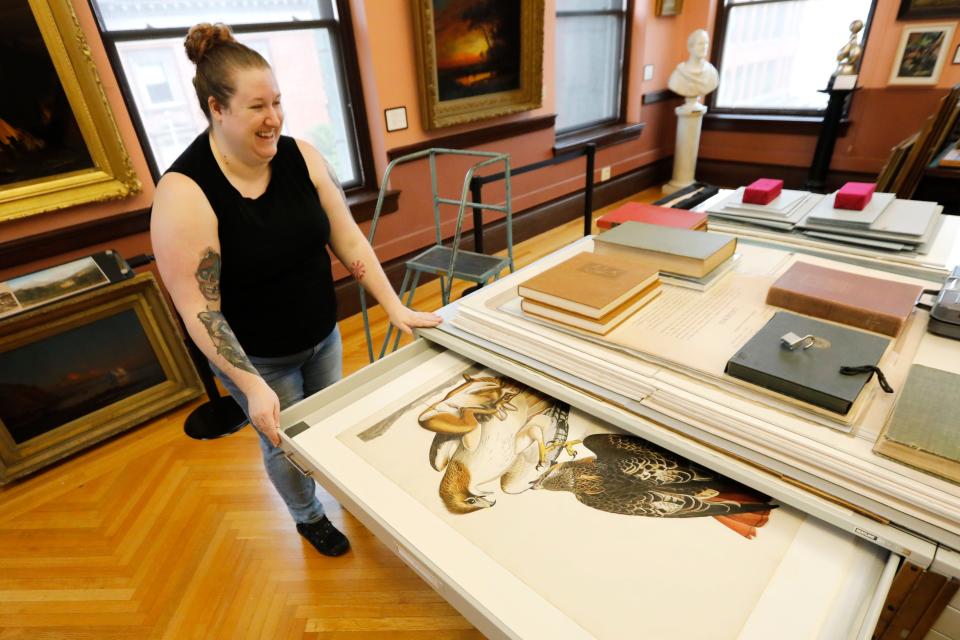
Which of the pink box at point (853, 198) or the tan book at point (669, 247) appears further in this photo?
the pink box at point (853, 198)

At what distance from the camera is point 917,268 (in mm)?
995

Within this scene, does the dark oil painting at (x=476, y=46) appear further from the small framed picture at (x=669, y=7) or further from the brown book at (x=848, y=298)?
the brown book at (x=848, y=298)

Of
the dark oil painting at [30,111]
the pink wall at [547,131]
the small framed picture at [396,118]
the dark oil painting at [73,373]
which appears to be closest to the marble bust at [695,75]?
the pink wall at [547,131]

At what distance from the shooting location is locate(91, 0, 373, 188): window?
2117 millimetres

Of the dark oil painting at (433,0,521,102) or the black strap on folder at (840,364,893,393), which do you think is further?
the dark oil painting at (433,0,521,102)

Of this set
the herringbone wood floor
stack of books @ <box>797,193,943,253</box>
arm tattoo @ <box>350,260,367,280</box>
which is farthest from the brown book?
the herringbone wood floor

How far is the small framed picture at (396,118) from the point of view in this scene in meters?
2.82

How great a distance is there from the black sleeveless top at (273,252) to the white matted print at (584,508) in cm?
44

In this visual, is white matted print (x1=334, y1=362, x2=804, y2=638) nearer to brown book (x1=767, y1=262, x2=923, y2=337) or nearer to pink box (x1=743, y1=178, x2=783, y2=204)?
brown book (x1=767, y1=262, x2=923, y2=337)

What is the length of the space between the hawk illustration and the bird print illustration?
0.14 ft

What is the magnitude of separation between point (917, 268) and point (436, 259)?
1.55 m

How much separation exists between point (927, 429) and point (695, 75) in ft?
15.2

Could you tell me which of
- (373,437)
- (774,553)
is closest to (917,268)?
(774,553)

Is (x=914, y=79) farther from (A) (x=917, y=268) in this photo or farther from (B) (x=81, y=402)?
(B) (x=81, y=402)
